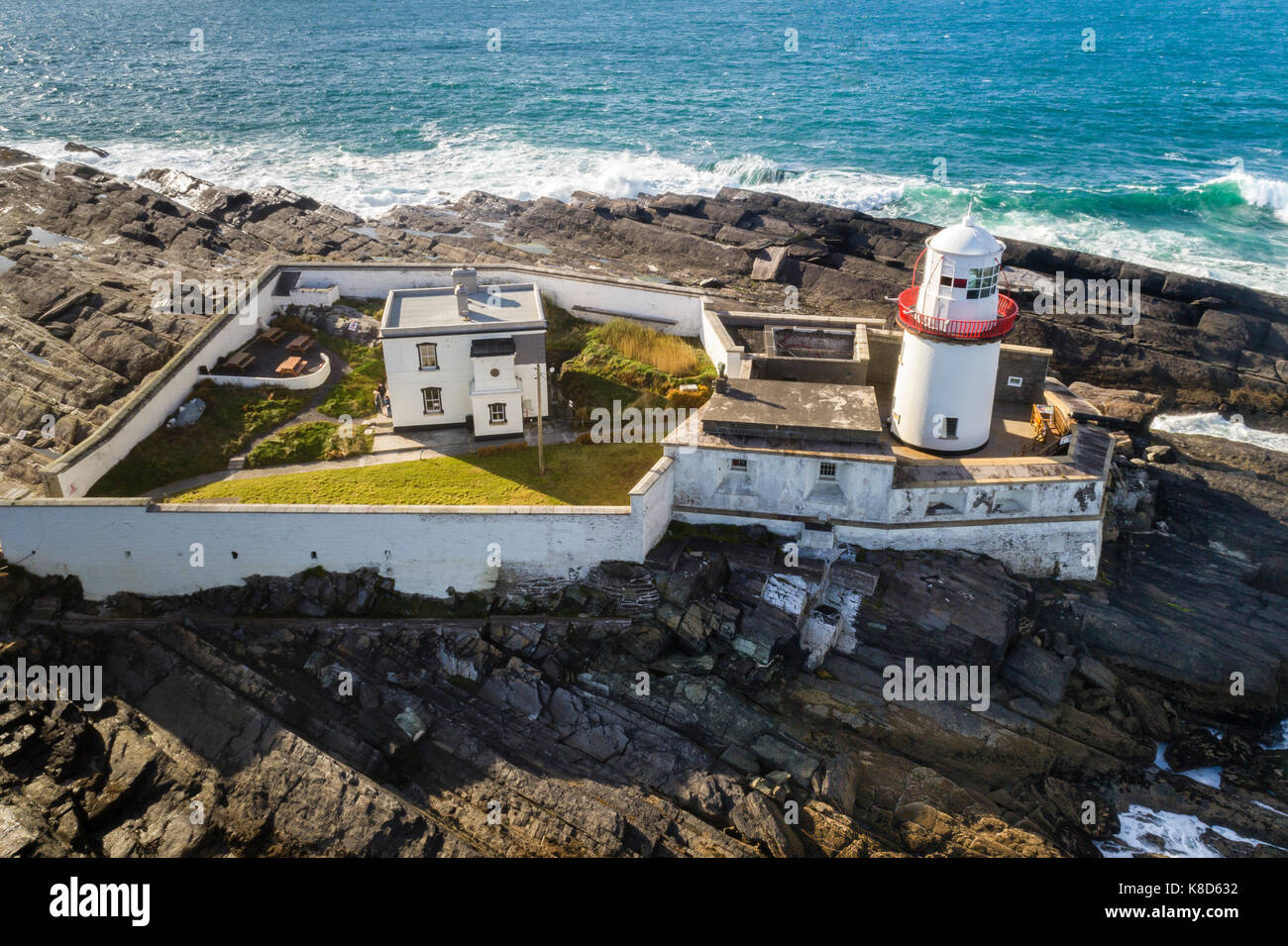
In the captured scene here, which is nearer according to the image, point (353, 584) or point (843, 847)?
point (843, 847)

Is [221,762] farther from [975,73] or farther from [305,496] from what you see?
[975,73]

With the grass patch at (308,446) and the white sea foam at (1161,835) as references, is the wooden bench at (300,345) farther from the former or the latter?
the white sea foam at (1161,835)

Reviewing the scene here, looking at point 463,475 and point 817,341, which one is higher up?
point 817,341

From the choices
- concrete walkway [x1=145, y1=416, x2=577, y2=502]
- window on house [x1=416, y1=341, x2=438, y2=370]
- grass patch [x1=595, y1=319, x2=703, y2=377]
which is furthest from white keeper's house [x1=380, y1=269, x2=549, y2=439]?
grass patch [x1=595, y1=319, x2=703, y2=377]

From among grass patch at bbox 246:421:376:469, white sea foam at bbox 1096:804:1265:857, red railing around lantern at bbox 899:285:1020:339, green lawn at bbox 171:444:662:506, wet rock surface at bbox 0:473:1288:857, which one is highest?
red railing around lantern at bbox 899:285:1020:339

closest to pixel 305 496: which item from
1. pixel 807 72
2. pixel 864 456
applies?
pixel 864 456

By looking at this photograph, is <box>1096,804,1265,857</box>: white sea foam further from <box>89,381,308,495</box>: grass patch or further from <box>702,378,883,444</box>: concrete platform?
<box>89,381,308,495</box>: grass patch

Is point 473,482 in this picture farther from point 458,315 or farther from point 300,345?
point 300,345

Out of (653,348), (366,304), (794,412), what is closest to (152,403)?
(366,304)
